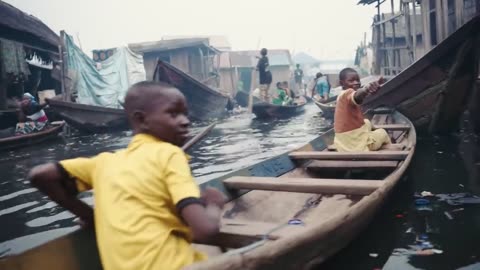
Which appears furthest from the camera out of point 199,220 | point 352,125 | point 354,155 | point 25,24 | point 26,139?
point 25,24

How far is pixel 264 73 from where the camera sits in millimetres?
13836

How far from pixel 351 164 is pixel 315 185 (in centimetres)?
139

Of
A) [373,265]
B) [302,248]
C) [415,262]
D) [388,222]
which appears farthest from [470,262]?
[302,248]

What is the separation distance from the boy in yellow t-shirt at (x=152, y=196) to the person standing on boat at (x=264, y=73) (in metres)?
11.9

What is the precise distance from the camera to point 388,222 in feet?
10.4

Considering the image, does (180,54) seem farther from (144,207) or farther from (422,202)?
(144,207)

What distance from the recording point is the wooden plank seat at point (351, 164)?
3.84 metres

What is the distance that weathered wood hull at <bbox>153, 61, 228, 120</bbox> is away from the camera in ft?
40.8

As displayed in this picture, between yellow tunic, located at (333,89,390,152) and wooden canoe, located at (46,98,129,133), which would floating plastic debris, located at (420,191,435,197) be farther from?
wooden canoe, located at (46,98,129,133)

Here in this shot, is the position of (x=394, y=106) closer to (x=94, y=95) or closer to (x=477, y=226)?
(x=477, y=226)

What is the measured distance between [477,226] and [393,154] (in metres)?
1.03

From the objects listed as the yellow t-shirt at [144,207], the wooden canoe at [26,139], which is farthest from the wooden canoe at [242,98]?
the yellow t-shirt at [144,207]

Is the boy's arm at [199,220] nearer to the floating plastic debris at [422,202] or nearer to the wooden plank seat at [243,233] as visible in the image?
the wooden plank seat at [243,233]

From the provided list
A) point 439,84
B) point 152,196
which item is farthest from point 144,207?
point 439,84
